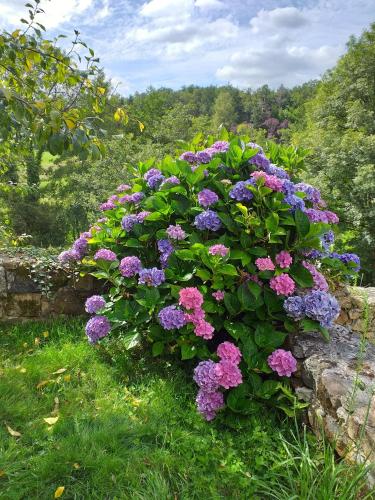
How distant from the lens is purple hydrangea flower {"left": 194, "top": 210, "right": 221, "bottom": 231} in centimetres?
254

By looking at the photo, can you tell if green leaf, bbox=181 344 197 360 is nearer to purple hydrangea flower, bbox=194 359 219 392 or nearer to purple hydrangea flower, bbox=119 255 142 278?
purple hydrangea flower, bbox=194 359 219 392

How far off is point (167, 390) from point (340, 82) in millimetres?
18927

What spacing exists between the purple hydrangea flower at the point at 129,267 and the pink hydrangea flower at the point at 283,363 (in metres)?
1.08

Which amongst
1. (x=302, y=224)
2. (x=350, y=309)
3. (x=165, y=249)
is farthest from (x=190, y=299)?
(x=350, y=309)

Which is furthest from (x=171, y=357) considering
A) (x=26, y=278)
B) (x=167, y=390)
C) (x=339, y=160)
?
(x=339, y=160)

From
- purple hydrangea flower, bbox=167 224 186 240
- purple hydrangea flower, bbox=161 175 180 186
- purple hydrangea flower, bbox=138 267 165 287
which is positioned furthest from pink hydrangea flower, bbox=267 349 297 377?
purple hydrangea flower, bbox=161 175 180 186

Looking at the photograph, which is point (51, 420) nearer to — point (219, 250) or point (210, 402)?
point (210, 402)

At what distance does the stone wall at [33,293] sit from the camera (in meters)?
3.45

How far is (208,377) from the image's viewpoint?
2.26 metres

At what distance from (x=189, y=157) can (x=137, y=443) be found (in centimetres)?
196

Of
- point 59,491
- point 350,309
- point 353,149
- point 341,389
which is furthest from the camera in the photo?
point 353,149

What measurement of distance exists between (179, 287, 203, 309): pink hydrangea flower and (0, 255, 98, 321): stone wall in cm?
149

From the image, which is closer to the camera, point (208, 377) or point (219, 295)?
point (208, 377)

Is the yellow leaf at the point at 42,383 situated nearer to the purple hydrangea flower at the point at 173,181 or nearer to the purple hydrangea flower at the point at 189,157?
the purple hydrangea flower at the point at 173,181
